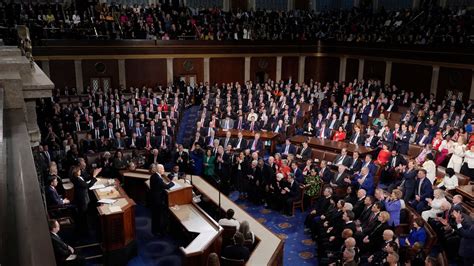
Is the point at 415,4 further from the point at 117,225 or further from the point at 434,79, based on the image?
the point at 117,225

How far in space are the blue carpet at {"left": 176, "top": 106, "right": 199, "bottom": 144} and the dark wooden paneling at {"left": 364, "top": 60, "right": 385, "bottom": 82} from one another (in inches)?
417

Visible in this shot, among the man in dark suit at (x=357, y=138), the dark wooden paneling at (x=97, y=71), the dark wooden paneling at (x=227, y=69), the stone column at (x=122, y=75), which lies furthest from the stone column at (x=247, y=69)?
the man in dark suit at (x=357, y=138)

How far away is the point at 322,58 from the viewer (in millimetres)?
26203

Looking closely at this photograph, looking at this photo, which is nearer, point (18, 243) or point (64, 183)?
point (18, 243)

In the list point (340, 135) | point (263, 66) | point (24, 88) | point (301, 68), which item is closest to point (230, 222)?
point (24, 88)

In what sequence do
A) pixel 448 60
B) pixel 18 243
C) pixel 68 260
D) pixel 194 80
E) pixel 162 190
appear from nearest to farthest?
pixel 18 243 → pixel 68 260 → pixel 162 190 → pixel 448 60 → pixel 194 80

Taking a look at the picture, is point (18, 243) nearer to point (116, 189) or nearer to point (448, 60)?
point (116, 189)

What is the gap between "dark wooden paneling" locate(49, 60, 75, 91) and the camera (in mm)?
19719

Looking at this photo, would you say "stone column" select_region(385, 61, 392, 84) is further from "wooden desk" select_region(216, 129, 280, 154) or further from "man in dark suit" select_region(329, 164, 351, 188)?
"man in dark suit" select_region(329, 164, 351, 188)

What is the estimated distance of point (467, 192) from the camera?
29.7ft

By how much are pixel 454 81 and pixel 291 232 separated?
45.0ft

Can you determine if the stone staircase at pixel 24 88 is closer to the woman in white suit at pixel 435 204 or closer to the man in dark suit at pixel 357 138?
the woman in white suit at pixel 435 204

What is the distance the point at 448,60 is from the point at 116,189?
16129 millimetres

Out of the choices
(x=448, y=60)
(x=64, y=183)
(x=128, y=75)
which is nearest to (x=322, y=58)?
(x=448, y=60)
